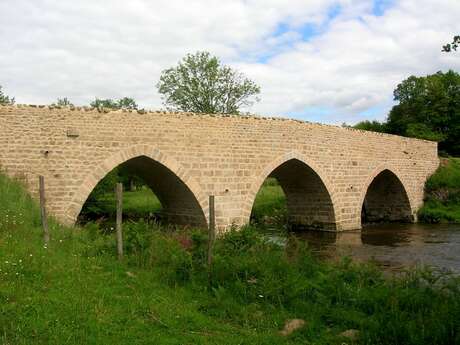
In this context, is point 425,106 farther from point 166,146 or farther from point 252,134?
point 166,146

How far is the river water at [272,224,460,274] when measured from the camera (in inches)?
448

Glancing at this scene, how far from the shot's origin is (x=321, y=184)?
16438mm

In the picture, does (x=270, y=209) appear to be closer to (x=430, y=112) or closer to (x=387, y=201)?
(x=387, y=201)

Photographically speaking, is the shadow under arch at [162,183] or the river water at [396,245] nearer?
the shadow under arch at [162,183]

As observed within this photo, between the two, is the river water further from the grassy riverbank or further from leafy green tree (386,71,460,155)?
leafy green tree (386,71,460,155)

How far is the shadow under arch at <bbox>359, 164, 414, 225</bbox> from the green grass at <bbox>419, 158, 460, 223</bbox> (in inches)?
32.5

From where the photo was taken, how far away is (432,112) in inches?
1320

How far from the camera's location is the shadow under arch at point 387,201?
817 inches

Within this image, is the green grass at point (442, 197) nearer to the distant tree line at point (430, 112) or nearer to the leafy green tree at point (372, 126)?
the distant tree line at point (430, 112)

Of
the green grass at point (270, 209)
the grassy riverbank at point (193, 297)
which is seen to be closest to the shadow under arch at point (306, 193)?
the green grass at point (270, 209)

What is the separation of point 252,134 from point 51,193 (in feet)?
19.1

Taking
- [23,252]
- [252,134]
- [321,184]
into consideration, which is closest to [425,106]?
[321,184]

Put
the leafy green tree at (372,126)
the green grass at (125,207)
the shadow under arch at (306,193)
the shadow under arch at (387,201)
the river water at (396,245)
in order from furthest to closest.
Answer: the leafy green tree at (372,126) < the green grass at (125,207) < the shadow under arch at (387,201) < the shadow under arch at (306,193) < the river water at (396,245)

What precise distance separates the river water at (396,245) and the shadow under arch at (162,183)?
9.48 feet
